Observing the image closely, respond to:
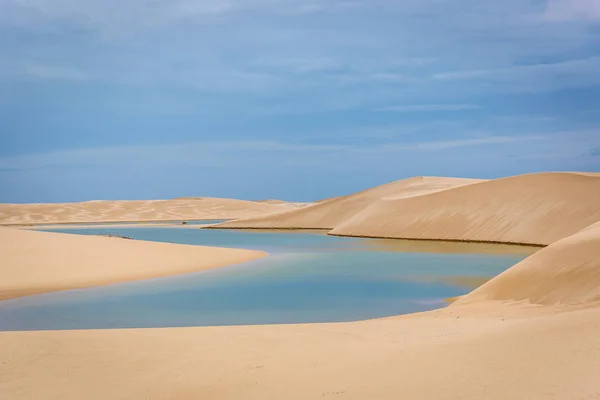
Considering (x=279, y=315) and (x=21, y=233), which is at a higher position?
(x=21, y=233)

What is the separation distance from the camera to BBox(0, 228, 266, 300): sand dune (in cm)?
1703

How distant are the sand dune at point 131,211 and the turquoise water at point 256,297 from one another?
222ft

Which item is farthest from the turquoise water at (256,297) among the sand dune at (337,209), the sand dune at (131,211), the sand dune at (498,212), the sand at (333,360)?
the sand dune at (131,211)

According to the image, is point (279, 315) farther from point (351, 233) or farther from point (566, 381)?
point (351, 233)

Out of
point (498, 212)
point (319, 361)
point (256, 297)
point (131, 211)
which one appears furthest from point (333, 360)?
point (131, 211)

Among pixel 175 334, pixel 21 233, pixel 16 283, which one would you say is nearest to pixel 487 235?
pixel 21 233

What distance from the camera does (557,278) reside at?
11.4m

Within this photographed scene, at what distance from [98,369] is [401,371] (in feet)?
10.0

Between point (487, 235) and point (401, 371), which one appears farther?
point (487, 235)

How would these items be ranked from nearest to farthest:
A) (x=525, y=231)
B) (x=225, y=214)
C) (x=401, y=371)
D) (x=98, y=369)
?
1. (x=401, y=371)
2. (x=98, y=369)
3. (x=525, y=231)
4. (x=225, y=214)

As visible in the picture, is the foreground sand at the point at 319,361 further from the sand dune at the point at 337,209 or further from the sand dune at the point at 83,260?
the sand dune at the point at 337,209

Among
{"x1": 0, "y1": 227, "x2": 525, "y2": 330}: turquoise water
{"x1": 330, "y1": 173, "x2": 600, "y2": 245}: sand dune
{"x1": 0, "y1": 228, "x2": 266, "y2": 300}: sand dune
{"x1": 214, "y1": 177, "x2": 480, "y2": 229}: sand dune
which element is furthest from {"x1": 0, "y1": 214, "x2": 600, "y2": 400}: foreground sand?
{"x1": 214, "y1": 177, "x2": 480, "y2": 229}: sand dune

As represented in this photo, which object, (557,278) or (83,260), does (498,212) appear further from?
(557,278)

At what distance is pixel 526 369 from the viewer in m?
5.44
